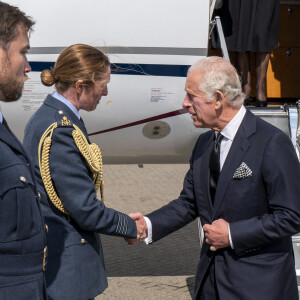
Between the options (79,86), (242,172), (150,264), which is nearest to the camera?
(242,172)

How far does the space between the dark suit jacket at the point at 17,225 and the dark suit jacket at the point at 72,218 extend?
0.45 metres

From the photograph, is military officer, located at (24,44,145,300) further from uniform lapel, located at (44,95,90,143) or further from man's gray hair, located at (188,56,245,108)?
man's gray hair, located at (188,56,245,108)

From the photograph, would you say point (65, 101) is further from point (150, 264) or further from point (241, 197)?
point (150, 264)

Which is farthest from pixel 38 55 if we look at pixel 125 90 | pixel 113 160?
pixel 113 160

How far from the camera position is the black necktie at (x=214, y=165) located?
265 cm

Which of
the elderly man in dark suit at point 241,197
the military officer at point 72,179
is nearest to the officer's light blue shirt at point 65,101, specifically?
the military officer at point 72,179

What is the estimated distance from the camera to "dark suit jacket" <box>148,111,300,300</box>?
2.45m

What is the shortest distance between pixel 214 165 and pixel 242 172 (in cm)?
19

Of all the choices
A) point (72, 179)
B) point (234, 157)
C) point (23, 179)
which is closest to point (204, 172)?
point (234, 157)

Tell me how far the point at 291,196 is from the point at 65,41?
8.94 ft

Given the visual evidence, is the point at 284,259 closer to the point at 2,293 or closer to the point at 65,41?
the point at 2,293

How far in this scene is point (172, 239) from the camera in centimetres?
664

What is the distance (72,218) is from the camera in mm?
2672

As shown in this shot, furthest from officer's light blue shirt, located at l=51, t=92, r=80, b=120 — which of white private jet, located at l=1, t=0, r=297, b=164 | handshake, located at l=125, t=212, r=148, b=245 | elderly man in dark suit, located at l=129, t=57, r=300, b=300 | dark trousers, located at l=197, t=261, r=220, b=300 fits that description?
white private jet, located at l=1, t=0, r=297, b=164
